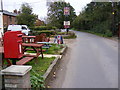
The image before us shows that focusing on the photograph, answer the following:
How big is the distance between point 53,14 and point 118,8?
21.7 metres

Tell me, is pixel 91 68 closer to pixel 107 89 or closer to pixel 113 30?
pixel 107 89

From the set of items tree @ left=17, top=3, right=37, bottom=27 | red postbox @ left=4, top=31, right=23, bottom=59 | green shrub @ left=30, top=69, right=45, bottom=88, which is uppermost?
tree @ left=17, top=3, right=37, bottom=27

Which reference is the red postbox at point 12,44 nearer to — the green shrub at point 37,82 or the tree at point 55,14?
the green shrub at point 37,82

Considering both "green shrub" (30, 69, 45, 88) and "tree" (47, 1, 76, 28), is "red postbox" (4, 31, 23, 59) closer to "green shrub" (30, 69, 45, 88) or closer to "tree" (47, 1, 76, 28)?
"green shrub" (30, 69, 45, 88)

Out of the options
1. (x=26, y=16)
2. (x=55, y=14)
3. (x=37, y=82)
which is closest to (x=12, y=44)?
(x=37, y=82)

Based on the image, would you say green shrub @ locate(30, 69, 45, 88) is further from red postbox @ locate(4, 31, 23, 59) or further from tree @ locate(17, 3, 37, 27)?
tree @ locate(17, 3, 37, 27)

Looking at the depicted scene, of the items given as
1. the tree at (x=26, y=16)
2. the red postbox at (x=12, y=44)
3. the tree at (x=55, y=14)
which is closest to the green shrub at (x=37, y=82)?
the red postbox at (x=12, y=44)

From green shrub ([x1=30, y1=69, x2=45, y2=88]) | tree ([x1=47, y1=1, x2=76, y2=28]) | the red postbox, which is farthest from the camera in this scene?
tree ([x1=47, y1=1, x2=76, y2=28])

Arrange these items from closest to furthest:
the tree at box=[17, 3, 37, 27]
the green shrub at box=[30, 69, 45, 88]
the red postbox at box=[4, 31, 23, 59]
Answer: the green shrub at box=[30, 69, 45, 88]
the red postbox at box=[4, 31, 23, 59]
the tree at box=[17, 3, 37, 27]

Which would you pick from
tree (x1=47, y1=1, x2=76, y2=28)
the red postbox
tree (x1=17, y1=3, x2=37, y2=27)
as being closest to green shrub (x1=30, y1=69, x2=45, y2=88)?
the red postbox

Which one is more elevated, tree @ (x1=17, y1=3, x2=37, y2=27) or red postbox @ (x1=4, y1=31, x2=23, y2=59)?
tree @ (x1=17, y1=3, x2=37, y2=27)

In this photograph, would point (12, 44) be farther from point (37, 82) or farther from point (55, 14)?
point (55, 14)

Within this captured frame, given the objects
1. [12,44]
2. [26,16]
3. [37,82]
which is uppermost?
[26,16]

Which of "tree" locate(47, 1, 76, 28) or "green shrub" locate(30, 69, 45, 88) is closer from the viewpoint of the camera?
"green shrub" locate(30, 69, 45, 88)
